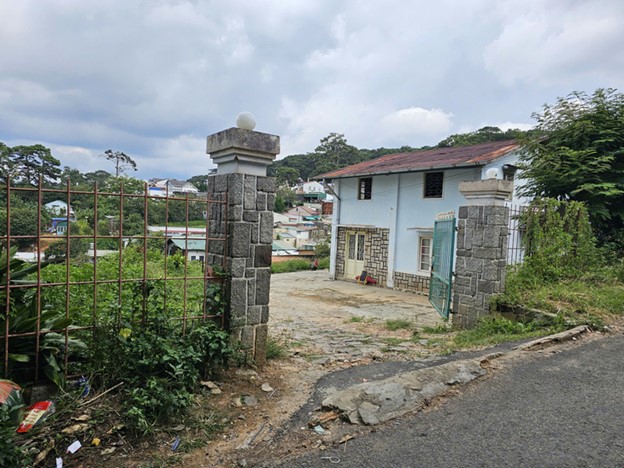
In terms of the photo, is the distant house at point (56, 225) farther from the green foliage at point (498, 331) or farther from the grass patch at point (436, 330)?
the grass patch at point (436, 330)

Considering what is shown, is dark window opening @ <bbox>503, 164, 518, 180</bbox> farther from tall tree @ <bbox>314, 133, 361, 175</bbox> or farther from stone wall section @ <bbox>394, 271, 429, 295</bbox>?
tall tree @ <bbox>314, 133, 361, 175</bbox>

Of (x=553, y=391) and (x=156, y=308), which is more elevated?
(x=156, y=308)

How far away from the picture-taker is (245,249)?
3490 mm

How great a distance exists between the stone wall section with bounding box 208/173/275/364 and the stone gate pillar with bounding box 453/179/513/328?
11.5 feet

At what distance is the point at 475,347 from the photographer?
14.8ft

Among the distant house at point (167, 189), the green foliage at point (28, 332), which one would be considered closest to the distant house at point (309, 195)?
the distant house at point (167, 189)

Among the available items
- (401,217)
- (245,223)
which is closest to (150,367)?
(245,223)

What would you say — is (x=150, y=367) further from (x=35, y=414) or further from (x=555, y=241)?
(x=555, y=241)

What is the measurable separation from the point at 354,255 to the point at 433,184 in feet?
13.7

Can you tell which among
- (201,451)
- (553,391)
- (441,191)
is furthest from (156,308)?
(441,191)

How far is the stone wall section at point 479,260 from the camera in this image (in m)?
5.66

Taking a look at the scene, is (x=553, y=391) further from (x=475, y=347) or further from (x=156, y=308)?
(x=156, y=308)

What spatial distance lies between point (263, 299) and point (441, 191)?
9956mm

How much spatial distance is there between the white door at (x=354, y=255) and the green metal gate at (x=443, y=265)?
712cm
